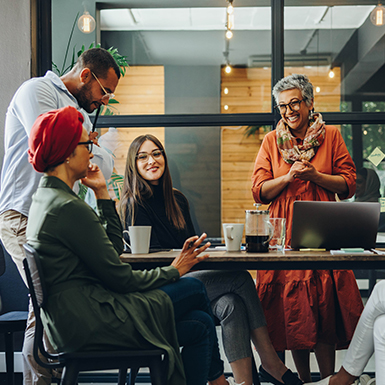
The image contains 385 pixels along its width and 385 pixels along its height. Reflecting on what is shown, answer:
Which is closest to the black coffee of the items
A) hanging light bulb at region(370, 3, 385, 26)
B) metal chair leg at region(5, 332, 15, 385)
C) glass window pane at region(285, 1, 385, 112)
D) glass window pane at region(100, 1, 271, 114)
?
metal chair leg at region(5, 332, 15, 385)

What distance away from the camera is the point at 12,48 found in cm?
299

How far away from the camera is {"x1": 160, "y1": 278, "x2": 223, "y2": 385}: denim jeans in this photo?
1599 mm

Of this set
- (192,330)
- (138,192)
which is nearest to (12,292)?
(138,192)

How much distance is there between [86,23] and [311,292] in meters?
2.56

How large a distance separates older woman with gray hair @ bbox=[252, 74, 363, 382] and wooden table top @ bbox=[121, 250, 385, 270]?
23.6 inches

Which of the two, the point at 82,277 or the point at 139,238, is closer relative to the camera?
the point at 82,277

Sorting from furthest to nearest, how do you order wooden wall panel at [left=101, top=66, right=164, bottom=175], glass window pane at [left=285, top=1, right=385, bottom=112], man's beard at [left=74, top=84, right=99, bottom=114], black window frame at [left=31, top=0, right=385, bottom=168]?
glass window pane at [left=285, top=1, right=385, bottom=112], wooden wall panel at [left=101, top=66, right=164, bottom=175], black window frame at [left=31, top=0, right=385, bottom=168], man's beard at [left=74, top=84, right=99, bottom=114]

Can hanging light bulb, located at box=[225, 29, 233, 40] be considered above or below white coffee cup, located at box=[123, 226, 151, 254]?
above

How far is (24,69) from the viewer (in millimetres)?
3094

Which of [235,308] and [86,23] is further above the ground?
[86,23]

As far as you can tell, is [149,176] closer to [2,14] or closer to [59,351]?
[59,351]

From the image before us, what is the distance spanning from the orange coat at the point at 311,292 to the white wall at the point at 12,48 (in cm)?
173

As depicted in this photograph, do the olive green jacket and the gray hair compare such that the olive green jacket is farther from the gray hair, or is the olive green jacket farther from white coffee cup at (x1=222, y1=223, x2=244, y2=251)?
the gray hair

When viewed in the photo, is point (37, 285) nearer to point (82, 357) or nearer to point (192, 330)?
point (82, 357)
